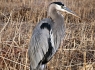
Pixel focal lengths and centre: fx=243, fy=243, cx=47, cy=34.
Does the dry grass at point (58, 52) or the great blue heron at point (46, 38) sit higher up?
the great blue heron at point (46, 38)

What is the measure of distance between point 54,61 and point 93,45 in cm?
94

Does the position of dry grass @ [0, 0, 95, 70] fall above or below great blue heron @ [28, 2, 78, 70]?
below

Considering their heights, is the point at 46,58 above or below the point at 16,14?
above

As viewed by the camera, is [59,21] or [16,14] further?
[16,14]

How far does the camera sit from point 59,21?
286cm

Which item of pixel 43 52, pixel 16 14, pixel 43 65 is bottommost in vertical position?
pixel 16 14

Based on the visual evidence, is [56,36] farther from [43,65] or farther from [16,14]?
[16,14]

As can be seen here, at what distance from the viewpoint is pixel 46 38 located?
2.68 m

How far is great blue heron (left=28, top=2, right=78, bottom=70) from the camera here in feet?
8.74

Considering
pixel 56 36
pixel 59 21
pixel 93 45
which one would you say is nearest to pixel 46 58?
pixel 56 36

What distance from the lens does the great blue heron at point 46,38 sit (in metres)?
2.66

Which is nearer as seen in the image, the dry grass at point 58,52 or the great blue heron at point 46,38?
the great blue heron at point 46,38

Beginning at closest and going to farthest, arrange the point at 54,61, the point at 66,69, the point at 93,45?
the point at 66,69 → the point at 54,61 → the point at 93,45

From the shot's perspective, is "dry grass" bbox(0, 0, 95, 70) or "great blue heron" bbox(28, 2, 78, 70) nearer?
"great blue heron" bbox(28, 2, 78, 70)
